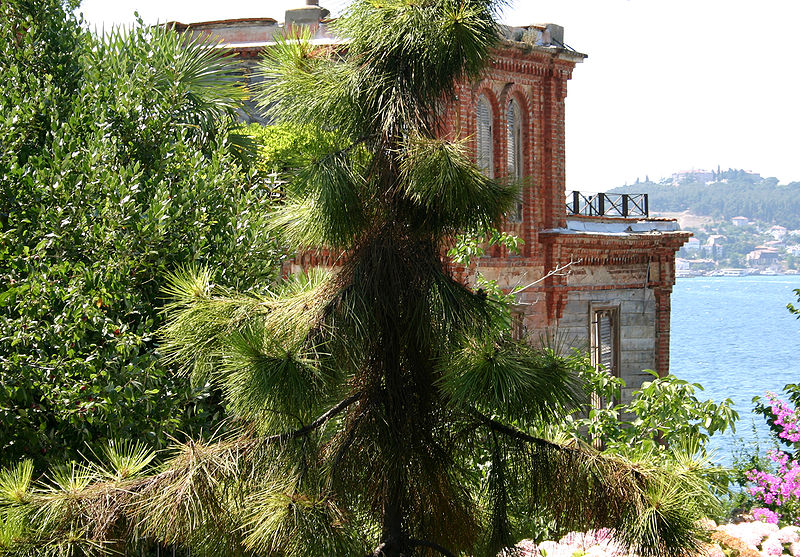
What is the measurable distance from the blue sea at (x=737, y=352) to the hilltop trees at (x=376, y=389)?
16844 millimetres

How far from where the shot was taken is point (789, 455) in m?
10.3

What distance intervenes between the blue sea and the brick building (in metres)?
3.34

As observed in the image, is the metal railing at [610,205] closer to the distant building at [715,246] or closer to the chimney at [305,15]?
the chimney at [305,15]

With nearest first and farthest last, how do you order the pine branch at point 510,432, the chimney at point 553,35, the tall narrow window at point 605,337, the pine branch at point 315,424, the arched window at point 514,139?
1. the pine branch at point 315,424
2. the pine branch at point 510,432
3. the arched window at point 514,139
4. the chimney at point 553,35
5. the tall narrow window at point 605,337

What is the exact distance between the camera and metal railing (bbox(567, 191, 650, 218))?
21.1 metres

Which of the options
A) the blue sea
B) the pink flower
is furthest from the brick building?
the pink flower

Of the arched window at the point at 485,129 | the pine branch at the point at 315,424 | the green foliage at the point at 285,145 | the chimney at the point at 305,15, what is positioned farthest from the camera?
the arched window at the point at 485,129

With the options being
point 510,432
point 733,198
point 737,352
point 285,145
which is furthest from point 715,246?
point 510,432

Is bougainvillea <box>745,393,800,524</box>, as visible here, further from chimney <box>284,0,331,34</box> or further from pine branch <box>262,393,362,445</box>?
chimney <box>284,0,331,34</box>

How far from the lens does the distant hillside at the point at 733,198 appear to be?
575 ft

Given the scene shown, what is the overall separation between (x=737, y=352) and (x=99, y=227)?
8897 cm

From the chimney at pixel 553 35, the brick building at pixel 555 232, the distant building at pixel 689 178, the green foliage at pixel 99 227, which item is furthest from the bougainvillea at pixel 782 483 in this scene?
the distant building at pixel 689 178

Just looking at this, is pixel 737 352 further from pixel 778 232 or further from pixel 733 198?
pixel 733 198

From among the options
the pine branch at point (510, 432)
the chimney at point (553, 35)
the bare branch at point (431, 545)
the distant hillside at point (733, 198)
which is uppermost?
the chimney at point (553, 35)
